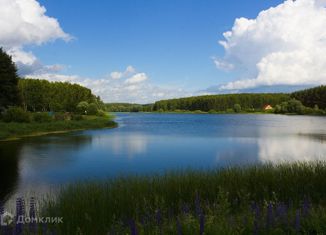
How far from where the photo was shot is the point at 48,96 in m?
90.3

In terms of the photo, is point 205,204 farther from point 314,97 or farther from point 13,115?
point 314,97

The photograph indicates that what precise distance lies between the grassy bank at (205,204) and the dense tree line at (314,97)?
120 meters

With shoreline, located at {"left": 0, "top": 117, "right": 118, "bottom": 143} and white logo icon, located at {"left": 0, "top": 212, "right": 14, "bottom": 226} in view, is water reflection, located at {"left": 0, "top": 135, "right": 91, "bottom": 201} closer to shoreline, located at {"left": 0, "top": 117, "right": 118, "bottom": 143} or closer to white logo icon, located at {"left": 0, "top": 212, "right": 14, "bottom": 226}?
shoreline, located at {"left": 0, "top": 117, "right": 118, "bottom": 143}

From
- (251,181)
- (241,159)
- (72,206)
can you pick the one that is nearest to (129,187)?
(72,206)

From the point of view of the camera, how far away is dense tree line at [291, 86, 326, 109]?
393 ft

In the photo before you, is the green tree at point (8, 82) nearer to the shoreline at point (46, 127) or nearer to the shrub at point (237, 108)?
the shoreline at point (46, 127)

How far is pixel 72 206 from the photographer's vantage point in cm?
717

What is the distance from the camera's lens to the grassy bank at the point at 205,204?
5.12m

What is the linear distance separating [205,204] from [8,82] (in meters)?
39.8

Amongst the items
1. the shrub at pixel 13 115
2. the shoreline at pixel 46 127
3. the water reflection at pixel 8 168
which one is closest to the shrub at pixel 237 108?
the shoreline at pixel 46 127

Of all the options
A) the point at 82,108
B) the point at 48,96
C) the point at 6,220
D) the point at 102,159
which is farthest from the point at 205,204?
the point at 48,96

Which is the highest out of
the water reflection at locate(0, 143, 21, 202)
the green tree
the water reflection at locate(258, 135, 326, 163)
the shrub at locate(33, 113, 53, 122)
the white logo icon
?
the green tree

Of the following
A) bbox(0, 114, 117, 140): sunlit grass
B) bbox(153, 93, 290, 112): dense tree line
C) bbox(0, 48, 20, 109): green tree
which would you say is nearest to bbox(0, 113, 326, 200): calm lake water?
bbox(0, 114, 117, 140): sunlit grass

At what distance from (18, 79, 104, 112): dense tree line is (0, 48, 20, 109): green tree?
3872cm
